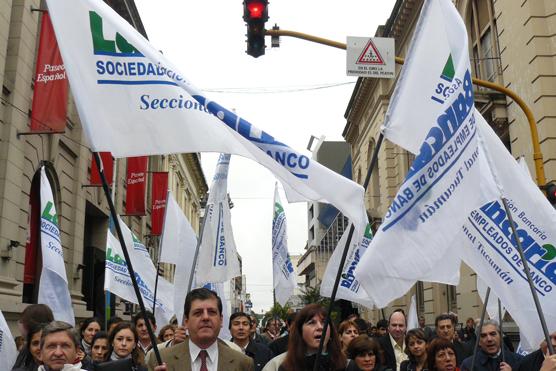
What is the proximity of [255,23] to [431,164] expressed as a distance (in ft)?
19.3

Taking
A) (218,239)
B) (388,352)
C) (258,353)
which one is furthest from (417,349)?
(218,239)

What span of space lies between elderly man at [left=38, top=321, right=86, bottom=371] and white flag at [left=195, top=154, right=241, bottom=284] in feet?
13.4

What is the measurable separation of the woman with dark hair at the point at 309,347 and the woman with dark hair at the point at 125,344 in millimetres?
2188

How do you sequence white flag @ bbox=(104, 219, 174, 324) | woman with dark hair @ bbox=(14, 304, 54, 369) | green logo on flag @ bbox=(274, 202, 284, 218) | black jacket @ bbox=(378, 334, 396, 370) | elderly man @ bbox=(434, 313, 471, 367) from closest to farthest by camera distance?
woman with dark hair @ bbox=(14, 304, 54, 369) < black jacket @ bbox=(378, 334, 396, 370) < elderly man @ bbox=(434, 313, 471, 367) < white flag @ bbox=(104, 219, 174, 324) < green logo on flag @ bbox=(274, 202, 284, 218)

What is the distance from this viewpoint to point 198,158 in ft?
177

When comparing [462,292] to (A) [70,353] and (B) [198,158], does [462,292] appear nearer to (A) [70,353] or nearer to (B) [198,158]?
(A) [70,353]

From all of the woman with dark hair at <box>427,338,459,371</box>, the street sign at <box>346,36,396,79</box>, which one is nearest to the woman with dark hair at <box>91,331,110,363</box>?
the woman with dark hair at <box>427,338,459,371</box>

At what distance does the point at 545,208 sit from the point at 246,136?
2425 millimetres

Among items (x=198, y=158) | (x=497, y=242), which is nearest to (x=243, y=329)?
(x=497, y=242)

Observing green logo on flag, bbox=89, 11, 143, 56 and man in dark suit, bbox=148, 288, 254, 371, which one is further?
green logo on flag, bbox=89, 11, 143, 56

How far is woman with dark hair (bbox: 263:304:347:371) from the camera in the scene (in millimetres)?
4098

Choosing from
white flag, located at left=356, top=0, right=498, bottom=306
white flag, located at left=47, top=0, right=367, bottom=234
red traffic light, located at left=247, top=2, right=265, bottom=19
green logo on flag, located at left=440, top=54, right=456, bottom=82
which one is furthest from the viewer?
red traffic light, located at left=247, top=2, right=265, bottom=19

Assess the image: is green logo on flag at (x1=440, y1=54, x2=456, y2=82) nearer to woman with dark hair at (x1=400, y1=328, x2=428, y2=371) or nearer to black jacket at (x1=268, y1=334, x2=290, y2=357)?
woman with dark hair at (x1=400, y1=328, x2=428, y2=371)

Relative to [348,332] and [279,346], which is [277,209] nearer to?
[279,346]
